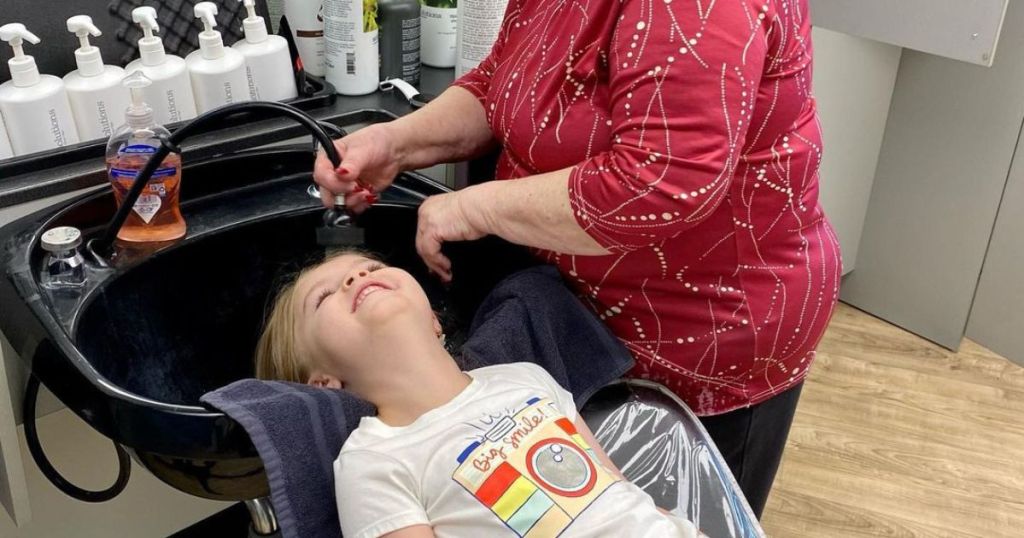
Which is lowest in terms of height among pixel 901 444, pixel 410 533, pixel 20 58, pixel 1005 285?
Answer: pixel 901 444

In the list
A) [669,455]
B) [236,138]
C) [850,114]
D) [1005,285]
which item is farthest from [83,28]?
[1005,285]

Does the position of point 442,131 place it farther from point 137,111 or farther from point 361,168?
point 137,111

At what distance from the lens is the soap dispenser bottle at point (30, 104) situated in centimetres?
113

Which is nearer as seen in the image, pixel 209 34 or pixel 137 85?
pixel 137 85

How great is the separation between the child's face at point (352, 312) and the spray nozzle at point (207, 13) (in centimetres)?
40

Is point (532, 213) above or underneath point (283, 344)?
above

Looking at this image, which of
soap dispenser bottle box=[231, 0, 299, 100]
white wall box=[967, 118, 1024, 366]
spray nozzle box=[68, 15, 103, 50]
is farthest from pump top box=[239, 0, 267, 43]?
white wall box=[967, 118, 1024, 366]

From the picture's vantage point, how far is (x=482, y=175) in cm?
141

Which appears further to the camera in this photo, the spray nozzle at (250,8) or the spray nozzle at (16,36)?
the spray nozzle at (250,8)

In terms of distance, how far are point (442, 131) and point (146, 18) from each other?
1.35ft

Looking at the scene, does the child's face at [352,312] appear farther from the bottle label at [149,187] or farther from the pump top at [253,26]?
the pump top at [253,26]

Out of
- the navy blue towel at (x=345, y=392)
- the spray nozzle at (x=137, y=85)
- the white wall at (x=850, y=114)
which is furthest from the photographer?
the white wall at (x=850, y=114)

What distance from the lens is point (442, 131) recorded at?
1235 millimetres

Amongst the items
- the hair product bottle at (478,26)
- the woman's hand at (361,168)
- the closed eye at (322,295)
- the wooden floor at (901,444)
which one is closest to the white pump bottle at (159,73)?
the woman's hand at (361,168)
